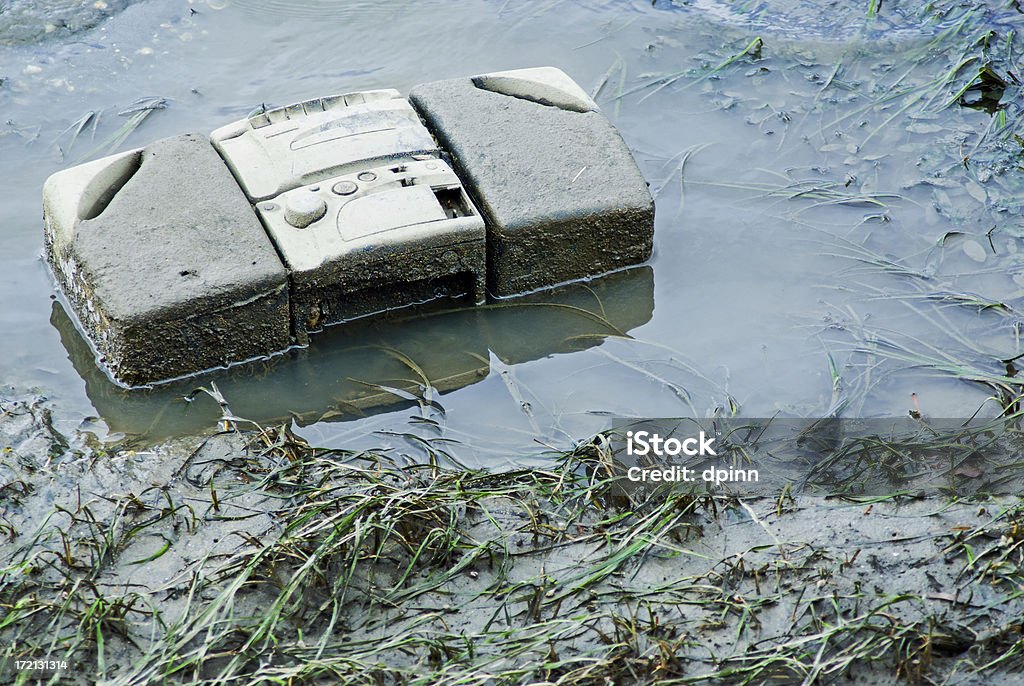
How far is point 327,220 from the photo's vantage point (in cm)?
315

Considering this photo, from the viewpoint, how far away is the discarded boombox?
9.91 feet

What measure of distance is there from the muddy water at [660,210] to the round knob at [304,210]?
0.37 metres

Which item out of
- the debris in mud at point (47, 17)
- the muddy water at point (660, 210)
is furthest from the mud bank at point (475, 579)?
the debris in mud at point (47, 17)

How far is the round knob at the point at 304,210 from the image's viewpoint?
3.13 meters

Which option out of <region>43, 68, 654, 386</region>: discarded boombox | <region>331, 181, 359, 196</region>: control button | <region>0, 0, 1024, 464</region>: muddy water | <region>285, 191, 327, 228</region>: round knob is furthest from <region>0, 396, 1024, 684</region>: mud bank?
<region>331, 181, 359, 196</region>: control button

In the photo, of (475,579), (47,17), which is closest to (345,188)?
(475,579)

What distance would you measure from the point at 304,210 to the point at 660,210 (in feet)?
4.37

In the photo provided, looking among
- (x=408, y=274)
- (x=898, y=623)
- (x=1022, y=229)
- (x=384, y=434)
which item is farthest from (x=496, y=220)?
(x=1022, y=229)

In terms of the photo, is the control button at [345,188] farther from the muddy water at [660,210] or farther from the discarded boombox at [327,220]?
the muddy water at [660,210]

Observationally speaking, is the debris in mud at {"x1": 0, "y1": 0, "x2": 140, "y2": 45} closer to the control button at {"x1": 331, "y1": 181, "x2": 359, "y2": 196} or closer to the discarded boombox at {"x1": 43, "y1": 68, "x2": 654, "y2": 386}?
the discarded boombox at {"x1": 43, "y1": 68, "x2": 654, "y2": 386}

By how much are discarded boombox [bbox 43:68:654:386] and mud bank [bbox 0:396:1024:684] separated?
47 centimetres

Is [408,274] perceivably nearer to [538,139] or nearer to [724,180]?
[538,139]

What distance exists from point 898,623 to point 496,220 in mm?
1633

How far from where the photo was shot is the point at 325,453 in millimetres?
2861
